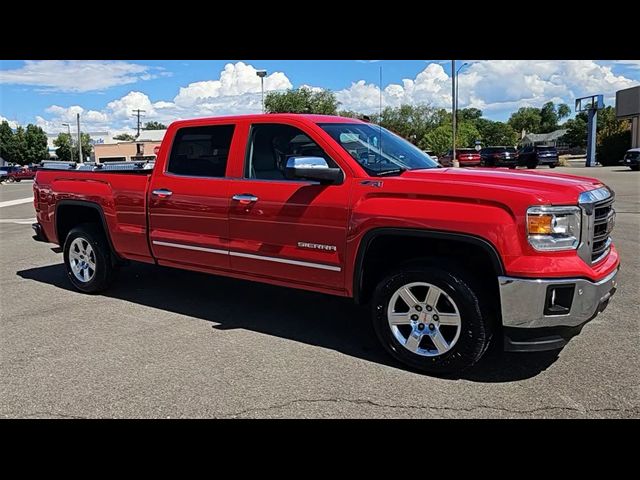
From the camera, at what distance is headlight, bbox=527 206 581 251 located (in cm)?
369

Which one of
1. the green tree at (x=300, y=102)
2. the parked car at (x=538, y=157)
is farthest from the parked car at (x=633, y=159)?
the green tree at (x=300, y=102)

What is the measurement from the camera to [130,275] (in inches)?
293

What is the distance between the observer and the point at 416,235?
A: 13.4ft

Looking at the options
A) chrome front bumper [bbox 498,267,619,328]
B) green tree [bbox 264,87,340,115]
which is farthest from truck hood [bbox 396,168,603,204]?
green tree [bbox 264,87,340,115]

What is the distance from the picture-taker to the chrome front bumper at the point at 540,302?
145 inches

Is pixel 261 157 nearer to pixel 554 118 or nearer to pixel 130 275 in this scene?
pixel 130 275

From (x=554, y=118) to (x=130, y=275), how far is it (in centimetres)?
15480

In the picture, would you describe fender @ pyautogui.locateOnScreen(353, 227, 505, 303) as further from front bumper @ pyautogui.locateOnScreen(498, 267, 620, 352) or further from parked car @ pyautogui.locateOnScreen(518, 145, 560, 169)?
parked car @ pyautogui.locateOnScreen(518, 145, 560, 169)

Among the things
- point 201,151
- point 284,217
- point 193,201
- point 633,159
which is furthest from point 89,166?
point 633,159

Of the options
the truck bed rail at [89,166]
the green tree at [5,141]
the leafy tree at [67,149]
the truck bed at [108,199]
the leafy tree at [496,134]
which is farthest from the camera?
the leafy tree at [496,134]

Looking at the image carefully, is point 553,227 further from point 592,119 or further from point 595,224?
point 592,119

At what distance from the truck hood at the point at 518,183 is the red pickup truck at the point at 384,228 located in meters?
0.01

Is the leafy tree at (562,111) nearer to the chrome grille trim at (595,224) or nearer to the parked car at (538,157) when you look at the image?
the parked car at (538,157)
